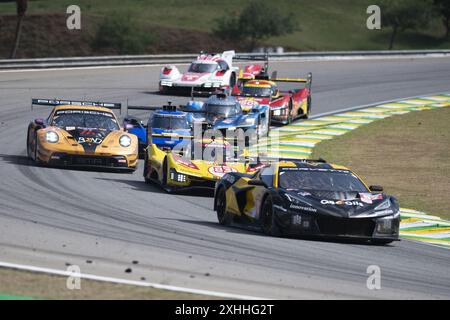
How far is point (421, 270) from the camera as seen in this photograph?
11.9 metres

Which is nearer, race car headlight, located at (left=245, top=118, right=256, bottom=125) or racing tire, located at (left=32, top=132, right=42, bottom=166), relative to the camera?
racing tire, located at (left=32, top=132, right=42, bottom=166)

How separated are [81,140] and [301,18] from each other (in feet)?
189

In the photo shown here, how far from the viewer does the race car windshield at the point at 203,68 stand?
119ft

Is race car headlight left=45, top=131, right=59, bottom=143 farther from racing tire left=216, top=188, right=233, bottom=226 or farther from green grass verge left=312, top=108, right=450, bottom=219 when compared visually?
green grass verge left=312, top=108, right=450, bottom=219

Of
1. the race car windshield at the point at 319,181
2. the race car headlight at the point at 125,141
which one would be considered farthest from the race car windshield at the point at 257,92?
the race car windshield at the point at 319,181

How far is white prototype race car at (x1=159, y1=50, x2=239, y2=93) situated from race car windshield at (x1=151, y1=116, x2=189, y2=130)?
468 inches

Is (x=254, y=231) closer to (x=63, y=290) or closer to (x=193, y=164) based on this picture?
(x=193, y=164)

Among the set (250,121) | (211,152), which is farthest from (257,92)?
(211,152)

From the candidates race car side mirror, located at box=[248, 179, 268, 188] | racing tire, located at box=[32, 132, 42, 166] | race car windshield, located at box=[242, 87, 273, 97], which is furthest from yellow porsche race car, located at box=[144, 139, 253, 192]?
race car windshield, located at box=[242, 87, 273, 97]

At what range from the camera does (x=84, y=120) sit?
2159 cm

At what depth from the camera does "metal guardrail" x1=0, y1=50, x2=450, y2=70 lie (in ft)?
131

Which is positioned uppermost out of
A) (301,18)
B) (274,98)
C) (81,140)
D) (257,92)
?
(301,18)
